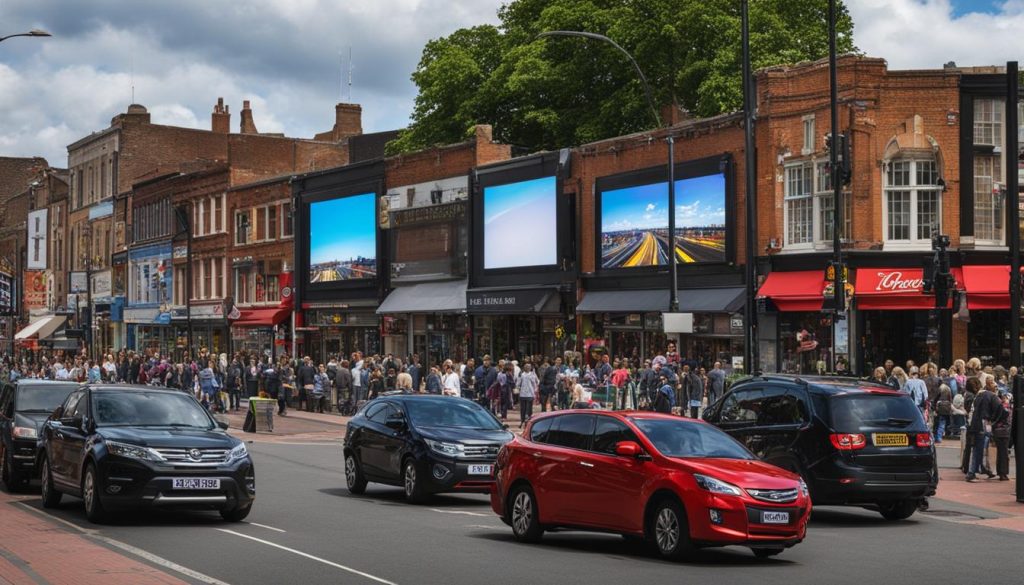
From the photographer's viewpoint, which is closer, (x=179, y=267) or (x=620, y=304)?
(x=620, y=304)

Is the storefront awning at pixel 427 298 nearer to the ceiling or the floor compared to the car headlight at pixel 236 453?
nearer to the ceiling

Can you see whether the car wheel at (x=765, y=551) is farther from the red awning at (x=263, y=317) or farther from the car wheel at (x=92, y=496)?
the red awning at (x=263, y=317)

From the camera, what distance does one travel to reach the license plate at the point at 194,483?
16.4 meters

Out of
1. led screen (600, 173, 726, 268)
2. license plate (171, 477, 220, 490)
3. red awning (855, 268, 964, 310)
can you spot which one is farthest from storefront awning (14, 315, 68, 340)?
license plate (171, 477, 220, 490)

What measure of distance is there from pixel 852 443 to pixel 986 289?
2008 cm

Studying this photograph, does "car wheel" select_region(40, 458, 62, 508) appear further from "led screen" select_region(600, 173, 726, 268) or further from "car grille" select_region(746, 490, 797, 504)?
"led screen" select_region(600, 173, 726, 268)

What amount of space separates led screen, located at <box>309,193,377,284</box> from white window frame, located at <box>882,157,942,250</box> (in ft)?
86.3

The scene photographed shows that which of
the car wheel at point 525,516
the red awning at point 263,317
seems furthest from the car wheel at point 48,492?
the red awning at point 263,317

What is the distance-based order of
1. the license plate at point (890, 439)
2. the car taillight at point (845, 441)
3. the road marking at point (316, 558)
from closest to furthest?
the road marking at point (316, 558) < the car taillight at point (845, 441) < the license plate at point (890, 439)

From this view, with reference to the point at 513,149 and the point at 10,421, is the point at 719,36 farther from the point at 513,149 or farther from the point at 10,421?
the point at 10,421

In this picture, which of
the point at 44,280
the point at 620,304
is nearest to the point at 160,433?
the point at 620,304

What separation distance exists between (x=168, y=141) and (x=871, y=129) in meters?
58.8

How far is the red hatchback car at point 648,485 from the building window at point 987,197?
24.4m

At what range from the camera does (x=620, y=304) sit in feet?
146
